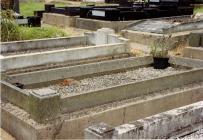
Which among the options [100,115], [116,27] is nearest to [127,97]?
[100,115]

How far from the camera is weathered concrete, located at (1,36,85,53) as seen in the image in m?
10.5

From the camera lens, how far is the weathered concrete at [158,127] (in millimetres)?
4230

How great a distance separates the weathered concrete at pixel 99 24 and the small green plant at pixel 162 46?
7.73ft

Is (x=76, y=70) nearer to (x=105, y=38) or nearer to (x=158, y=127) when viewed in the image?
(x=105, y=38)

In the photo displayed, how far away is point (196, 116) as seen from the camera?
5102 mm

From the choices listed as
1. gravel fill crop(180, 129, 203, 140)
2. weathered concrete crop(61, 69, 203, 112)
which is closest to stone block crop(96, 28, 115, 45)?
weathered concrete crop(61, 69, 203, 112)

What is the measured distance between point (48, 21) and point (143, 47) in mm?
5890

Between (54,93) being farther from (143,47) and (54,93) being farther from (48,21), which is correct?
(48,21)

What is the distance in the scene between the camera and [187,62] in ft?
31.7

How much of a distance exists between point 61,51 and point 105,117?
321 centimetres

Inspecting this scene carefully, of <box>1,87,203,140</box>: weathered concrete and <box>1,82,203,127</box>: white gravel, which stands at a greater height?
<box>1,82,203,127</box>: white gravel

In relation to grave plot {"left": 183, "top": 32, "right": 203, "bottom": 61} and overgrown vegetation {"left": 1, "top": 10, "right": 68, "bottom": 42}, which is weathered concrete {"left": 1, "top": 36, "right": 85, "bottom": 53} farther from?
grave plot {"left": 183, "top": 32, "right": 203, "bottom": 61}

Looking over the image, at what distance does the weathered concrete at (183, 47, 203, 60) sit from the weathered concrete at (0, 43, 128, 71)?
1.77m

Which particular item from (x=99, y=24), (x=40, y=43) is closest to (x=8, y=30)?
(x=40, y=43)
